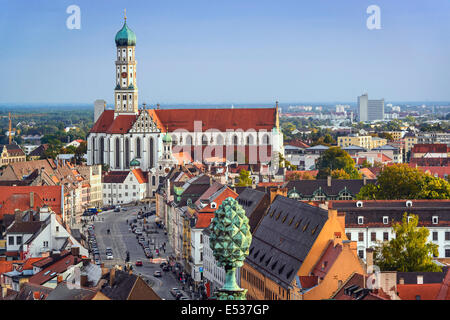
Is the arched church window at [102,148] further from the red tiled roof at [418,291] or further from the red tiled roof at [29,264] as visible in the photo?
the red tiled roof at [418,291]

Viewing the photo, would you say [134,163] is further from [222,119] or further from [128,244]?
[128,244]

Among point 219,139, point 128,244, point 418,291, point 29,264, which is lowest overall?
point 128,244

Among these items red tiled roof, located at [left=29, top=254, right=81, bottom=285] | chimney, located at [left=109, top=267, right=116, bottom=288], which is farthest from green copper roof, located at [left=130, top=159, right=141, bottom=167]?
chimney, located at [left=109, top=267, right=116, bottom=288]

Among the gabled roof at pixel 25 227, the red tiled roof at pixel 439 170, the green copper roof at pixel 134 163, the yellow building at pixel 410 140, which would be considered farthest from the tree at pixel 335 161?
the yellow building at pixel 410 140

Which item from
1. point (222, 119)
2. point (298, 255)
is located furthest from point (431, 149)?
point (298, 255)

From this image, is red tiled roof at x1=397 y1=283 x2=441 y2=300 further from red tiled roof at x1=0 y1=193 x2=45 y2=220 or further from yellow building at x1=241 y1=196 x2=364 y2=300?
red tiled roof at x1=0 y1=193 x2=45 y2=220

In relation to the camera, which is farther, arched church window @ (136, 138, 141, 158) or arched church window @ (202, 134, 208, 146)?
arched church window @ (202, 134, 208, 146)

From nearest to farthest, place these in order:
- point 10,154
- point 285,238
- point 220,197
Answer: point 285,238 < point 220,197 < point 10,154
